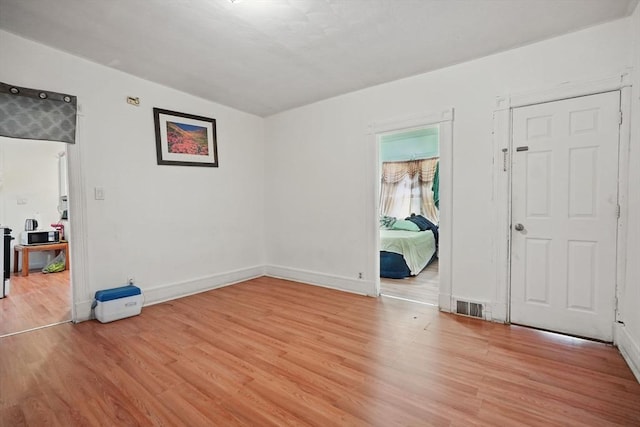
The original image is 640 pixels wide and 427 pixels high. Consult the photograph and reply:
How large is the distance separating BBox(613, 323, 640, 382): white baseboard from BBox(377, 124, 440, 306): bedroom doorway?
214cm

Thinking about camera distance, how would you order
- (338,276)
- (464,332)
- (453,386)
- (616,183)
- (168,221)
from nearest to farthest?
(453,386) → (616,183) → (464,332) → (168,221) → (338,276)

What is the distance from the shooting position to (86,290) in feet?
9.90

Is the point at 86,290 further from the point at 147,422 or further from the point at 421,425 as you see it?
the point at 421,425

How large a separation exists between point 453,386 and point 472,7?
270 centimetres

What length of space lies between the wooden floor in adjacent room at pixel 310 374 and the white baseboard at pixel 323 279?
771 mm

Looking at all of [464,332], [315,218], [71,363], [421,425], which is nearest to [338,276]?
[315,218]

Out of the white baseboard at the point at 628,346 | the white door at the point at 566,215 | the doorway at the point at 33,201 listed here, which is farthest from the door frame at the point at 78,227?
the white baseboard at the point at 628,346

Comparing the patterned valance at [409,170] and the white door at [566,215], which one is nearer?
the white door at [566,215]

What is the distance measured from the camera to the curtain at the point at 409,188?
682 centimetres

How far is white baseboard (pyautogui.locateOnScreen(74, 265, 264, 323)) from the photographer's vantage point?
9.86 feet

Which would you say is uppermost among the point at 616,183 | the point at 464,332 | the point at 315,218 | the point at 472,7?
the point at 472,7

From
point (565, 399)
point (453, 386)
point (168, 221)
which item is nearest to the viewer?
point (565, 399)

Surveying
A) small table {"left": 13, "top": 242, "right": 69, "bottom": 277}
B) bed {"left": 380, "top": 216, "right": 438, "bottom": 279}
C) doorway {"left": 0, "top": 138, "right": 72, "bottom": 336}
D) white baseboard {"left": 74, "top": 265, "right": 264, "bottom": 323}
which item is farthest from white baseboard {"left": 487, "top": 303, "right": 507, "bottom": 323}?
small table {"left": 13, "top": 242, "right": 69, "bottom": 277}

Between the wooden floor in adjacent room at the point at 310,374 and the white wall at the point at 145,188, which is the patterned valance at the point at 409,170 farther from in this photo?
the wooden floor in adjacent room at the point at 310,374
